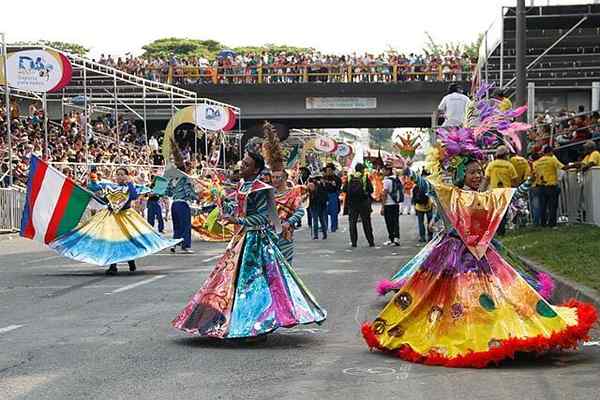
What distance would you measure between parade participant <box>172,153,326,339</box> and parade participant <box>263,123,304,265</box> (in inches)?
17.3

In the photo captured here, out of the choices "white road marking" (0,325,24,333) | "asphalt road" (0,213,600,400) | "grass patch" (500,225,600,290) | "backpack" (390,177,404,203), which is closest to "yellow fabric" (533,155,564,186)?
"grass patch" (500,225,600,290)

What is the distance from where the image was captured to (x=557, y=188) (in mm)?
21297

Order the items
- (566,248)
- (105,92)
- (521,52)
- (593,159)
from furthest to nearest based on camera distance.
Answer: (105,92)
(521,52)
(593,159)
(566,248)

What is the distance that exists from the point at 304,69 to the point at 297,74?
43cm

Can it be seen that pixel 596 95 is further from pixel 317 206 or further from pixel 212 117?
pixel 212 117

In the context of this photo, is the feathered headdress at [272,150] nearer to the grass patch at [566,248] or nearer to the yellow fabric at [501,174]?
the grass patch at [566,248]

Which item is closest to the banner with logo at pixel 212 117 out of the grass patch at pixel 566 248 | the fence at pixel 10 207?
the fence at pixel 10 207

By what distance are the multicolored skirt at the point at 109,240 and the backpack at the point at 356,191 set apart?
7314 mm

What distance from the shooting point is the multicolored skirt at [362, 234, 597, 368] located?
7.97 meters

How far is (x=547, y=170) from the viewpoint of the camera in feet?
69.5

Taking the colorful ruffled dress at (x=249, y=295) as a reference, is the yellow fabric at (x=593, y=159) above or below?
above

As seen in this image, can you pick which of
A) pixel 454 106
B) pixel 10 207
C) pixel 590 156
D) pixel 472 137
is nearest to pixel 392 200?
pixel 590 156

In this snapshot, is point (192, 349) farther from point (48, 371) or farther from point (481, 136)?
point (481, 136)

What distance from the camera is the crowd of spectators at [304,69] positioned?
51750 mm
